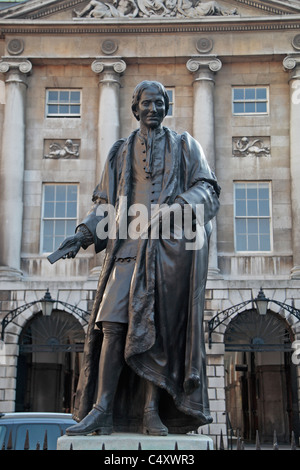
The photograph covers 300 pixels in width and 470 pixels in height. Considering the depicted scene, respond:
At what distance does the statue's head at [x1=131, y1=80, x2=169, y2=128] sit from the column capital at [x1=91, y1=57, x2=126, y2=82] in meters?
20.8

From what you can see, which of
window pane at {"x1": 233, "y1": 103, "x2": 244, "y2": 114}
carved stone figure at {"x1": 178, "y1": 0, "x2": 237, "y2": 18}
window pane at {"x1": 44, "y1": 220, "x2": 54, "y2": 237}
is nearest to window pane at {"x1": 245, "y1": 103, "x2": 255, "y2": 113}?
window pane at {"x1": 233, "y1": 103, "x2": 244, "y2": 114}

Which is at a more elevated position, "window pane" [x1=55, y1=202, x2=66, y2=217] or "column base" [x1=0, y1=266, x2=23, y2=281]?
"window pane" [x1=55, y1=202, x2=66, y2=217]

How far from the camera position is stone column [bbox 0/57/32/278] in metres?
24.2

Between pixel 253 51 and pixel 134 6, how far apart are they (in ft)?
15.1

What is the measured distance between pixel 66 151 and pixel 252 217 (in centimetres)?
687

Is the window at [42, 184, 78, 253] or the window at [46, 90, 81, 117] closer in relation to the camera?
the window at [42, 184, 78, 253]

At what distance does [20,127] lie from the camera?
25250 mm

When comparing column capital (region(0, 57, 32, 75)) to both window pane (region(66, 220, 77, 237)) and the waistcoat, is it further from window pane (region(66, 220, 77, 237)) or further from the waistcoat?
the waistcoat

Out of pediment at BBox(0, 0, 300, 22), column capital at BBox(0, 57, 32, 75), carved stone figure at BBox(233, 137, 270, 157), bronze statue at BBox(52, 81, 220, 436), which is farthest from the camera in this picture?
pediment at BBox(0, 0, 300, 22)

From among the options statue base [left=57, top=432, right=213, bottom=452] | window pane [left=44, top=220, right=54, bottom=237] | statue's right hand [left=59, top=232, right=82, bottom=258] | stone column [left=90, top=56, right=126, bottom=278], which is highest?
stone column [left=90, top=56, right=126, bottom=278]

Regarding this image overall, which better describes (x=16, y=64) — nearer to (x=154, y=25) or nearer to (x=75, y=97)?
(x=75, y=97)

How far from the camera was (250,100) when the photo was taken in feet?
85.1

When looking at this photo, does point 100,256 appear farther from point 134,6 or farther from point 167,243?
point 167,243

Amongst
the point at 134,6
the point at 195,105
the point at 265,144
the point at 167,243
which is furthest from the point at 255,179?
the point at 167,243
